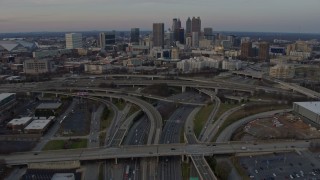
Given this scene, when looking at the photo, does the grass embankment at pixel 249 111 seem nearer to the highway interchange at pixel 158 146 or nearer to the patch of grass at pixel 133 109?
the highway interchange at pixel 158 146

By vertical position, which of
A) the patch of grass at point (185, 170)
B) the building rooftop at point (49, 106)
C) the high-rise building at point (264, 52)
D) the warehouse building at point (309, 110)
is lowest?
the patch of grass at point (185, 170)

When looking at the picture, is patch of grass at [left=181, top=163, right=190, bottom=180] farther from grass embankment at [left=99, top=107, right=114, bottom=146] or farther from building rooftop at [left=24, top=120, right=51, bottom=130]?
building rooftop at [left=24, top=120, right=51, bottom=130]

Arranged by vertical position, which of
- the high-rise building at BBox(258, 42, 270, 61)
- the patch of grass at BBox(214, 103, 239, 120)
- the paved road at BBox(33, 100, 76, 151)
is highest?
the high-rise building at BBox(258, 42, 270, 61)

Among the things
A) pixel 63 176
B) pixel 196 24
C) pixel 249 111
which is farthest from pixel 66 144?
pixel 196 24

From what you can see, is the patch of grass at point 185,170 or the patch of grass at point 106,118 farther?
the patch of grass at point 106,118

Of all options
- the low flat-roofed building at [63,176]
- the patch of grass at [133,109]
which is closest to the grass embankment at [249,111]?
the patch of grass at [133,109]

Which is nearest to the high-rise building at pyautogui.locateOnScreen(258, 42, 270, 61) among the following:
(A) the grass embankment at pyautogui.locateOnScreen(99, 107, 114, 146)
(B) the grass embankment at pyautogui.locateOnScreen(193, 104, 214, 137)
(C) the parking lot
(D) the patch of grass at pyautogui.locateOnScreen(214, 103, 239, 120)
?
(D) the patch of grass at pyautogui.locateOnScreen(214, 103, 239, 120)

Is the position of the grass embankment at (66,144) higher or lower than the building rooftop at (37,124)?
lower
